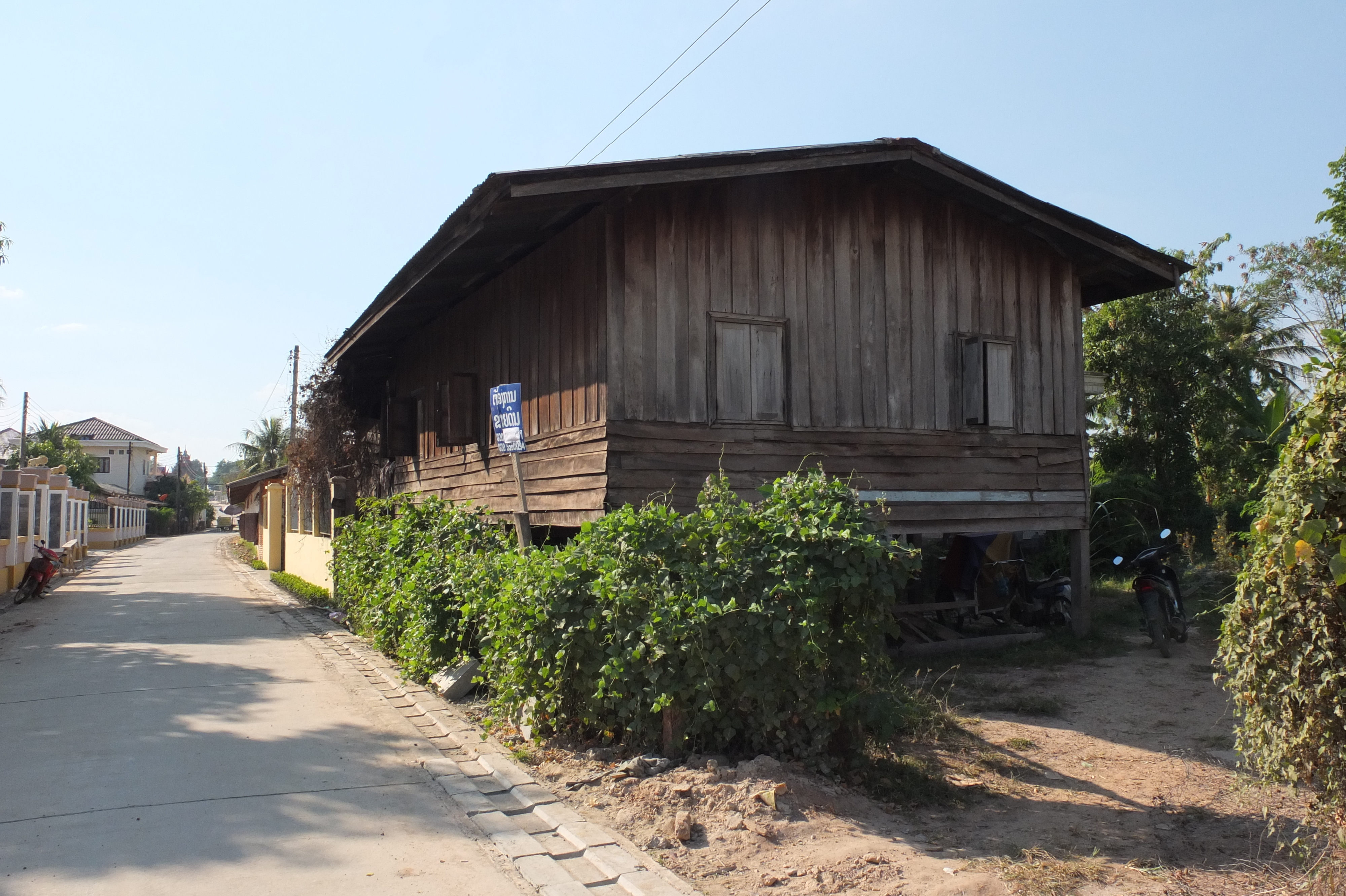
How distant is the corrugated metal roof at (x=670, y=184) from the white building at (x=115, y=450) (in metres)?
73.6

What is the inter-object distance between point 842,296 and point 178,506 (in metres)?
81.6

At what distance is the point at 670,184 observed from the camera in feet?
29.1

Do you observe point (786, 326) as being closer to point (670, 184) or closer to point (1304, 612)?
point (670, 184)

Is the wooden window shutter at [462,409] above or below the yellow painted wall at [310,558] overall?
above

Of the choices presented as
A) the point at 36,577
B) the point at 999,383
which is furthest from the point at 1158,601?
the point at 36,577

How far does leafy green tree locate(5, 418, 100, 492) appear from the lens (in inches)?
2116

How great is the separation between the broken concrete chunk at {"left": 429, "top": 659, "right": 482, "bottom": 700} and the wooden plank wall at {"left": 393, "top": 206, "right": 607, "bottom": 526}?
171cm

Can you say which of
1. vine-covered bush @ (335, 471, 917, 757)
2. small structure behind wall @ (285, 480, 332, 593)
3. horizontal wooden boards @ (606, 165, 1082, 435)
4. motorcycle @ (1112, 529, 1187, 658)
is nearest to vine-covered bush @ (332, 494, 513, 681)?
vine-covered bush @ (335, 471, 917, 757)

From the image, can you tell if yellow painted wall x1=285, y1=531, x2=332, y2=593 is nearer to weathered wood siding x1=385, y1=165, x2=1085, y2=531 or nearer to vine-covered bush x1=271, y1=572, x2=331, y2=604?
vine-covered bush x1=271, y1=572, x2=331, y2=604

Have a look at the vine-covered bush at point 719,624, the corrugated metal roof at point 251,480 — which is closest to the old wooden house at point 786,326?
the vine-covered bush at point 719,624

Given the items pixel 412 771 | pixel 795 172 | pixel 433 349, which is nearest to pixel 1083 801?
pixel 412 771

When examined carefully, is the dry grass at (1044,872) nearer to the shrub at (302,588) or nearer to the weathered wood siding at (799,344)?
the weathered wood siding at (799,344)

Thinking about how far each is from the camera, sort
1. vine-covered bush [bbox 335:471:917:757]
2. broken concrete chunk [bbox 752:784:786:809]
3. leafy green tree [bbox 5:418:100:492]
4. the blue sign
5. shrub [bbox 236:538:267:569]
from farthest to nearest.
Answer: leafy green tree [bbox 5:418:100:492] → shrub [bbox 236:538:267:569] → the blue sign → vine-covered bush [bbox 335:471:917:757] → broken concrete chunk [bbox 752:784:786:809]

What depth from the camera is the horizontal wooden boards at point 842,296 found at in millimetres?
9062
